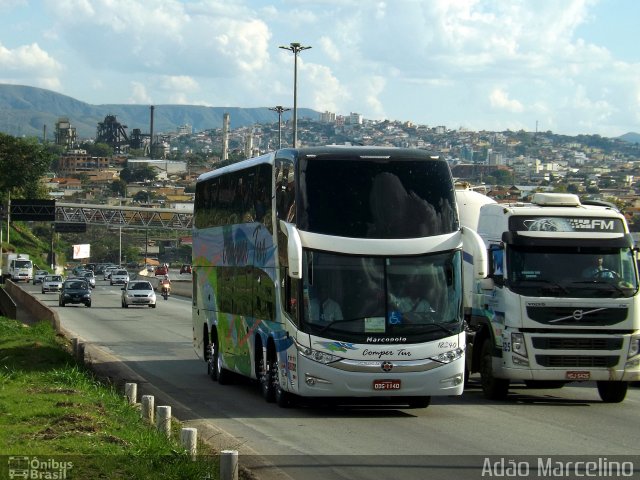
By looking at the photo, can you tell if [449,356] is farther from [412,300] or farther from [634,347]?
[634,347]

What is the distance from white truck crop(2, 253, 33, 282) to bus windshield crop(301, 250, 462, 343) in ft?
323

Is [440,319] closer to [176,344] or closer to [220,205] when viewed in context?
[220,205]

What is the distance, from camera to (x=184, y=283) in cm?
8669

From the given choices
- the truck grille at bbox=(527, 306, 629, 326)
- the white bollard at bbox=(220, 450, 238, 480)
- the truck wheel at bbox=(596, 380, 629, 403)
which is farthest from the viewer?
the truck wheel at bbox=(596, 380, 629, 403)

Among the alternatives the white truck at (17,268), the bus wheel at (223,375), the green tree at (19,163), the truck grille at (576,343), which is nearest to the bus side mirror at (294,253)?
the truck grille at (576,343)

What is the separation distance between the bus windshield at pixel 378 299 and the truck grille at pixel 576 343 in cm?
201

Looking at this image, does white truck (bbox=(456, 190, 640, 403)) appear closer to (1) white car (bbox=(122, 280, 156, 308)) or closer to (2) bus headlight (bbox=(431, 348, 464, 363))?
(2) bus headlight (bbox=(431, 348, 464, 363))

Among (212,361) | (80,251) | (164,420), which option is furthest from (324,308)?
(80,251)

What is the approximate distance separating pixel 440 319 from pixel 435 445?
3.11 m

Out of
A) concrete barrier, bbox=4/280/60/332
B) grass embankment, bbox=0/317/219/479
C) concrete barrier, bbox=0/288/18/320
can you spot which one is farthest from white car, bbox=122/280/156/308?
grass embankment, bbox=0/317/219/479

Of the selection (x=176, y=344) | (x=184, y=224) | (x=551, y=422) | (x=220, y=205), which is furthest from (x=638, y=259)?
(x=184, y=224)

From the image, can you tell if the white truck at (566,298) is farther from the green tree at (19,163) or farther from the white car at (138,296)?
the green tree at (19,163)

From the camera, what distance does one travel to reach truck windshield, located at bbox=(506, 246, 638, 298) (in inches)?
757

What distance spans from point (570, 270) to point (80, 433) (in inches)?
331
